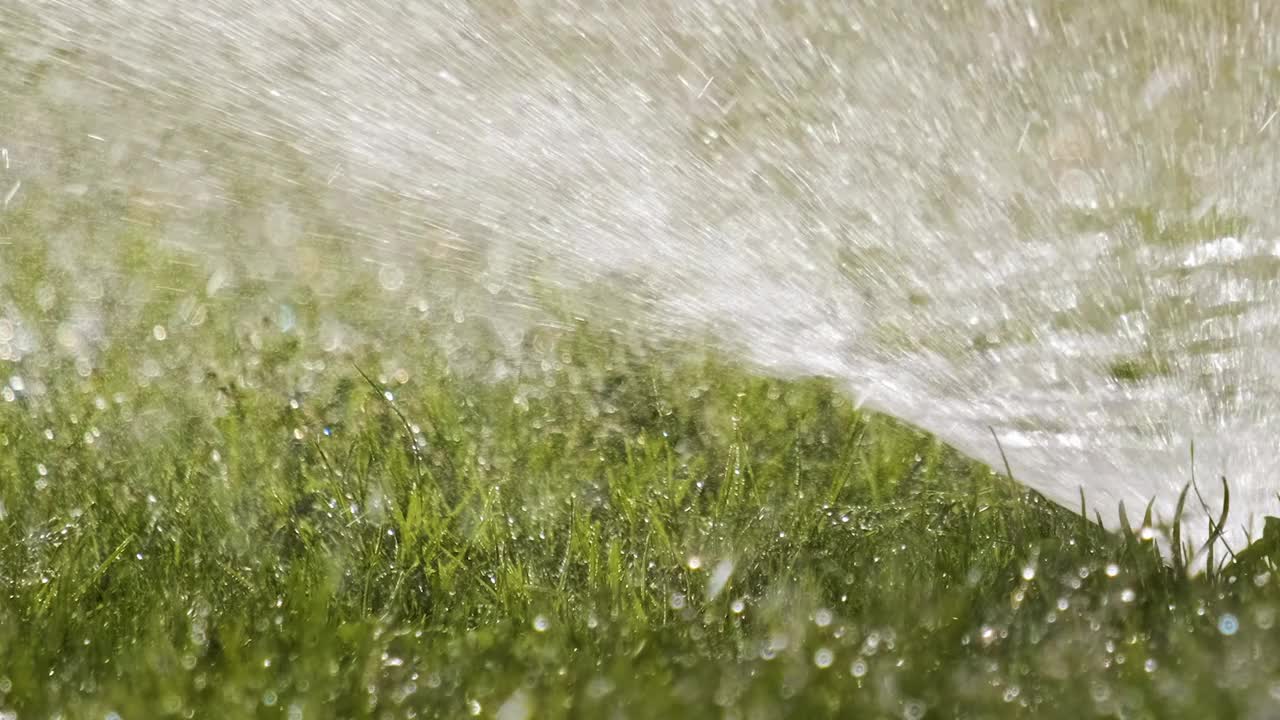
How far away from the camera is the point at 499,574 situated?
2.44m

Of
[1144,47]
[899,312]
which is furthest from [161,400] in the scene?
[1144,47]

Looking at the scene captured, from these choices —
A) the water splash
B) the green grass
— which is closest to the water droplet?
the green grass

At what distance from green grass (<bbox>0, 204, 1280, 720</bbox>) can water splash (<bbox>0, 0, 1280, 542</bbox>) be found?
0.60 ft

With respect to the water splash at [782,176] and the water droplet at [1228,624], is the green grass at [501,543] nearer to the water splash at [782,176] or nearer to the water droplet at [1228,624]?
the water droplet at [1228,624]

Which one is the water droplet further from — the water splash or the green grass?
the water splash

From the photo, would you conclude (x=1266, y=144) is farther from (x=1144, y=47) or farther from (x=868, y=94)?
(x=868, y=94)

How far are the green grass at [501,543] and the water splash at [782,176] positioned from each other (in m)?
0.18

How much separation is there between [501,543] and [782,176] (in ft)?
5.55

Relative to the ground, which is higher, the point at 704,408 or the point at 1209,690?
the point at 1209,690

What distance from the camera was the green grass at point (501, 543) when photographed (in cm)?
182

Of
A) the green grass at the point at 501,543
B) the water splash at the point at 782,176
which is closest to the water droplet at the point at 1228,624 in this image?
the green grass at the point at 501,543

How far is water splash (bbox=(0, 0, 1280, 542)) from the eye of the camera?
127 inches

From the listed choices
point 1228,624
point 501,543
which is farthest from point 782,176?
point 1228,624

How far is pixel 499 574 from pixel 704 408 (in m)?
0.90
